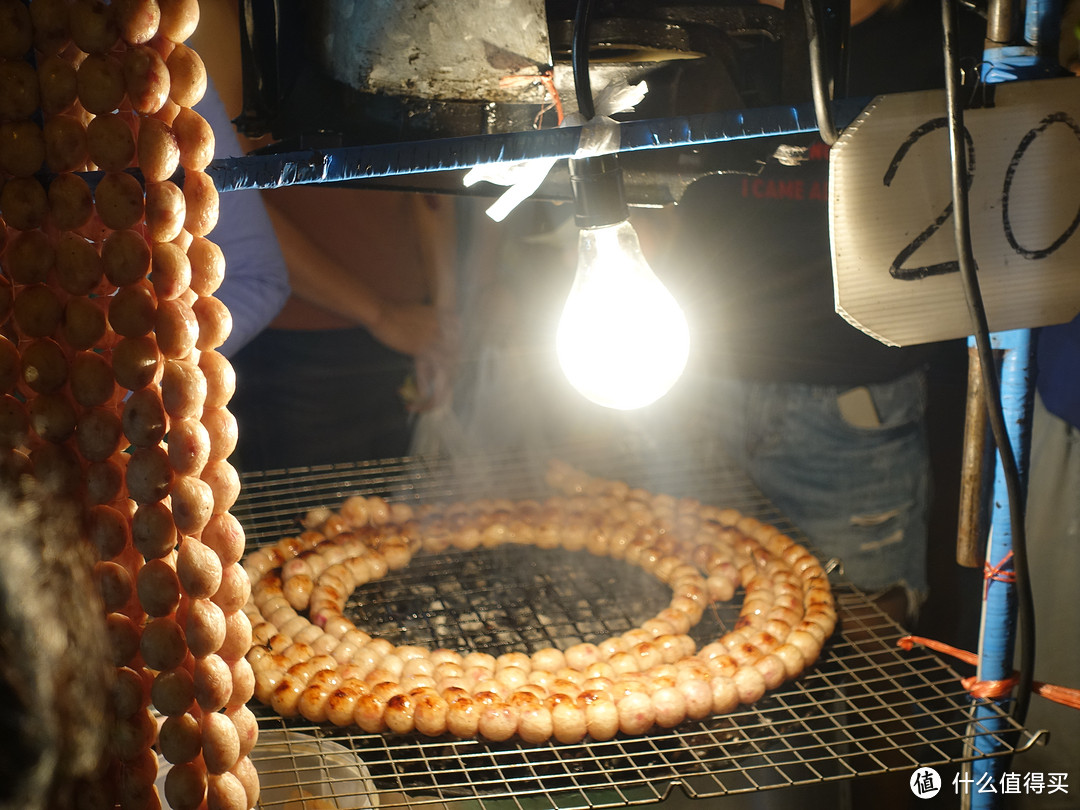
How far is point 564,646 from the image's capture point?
2600 millimetres

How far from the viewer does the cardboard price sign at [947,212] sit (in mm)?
1467

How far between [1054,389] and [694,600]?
2.44 meters

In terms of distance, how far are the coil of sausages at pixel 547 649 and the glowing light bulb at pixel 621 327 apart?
943 millimetres

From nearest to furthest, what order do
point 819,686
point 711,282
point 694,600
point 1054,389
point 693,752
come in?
point 693,752 → point 819,686 → point 694,600 → point 1054,389 → point 711,282

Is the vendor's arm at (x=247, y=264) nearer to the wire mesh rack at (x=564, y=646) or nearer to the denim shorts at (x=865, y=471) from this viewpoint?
the wire mesh rack at (x=564, y=646)

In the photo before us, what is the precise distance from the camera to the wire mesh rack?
194 centimetres

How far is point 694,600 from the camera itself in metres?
2.74

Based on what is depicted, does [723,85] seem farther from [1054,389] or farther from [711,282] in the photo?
[1054,389]

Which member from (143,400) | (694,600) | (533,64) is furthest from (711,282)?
(143,400)

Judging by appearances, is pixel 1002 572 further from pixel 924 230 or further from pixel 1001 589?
pixel 924 230

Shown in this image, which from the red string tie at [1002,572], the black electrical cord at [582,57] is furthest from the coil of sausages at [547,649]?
the black electrical cord at [582,57]

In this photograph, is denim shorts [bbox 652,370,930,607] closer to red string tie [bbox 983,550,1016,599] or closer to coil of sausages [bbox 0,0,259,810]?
red string tie [bbox 983,550,1016,599]

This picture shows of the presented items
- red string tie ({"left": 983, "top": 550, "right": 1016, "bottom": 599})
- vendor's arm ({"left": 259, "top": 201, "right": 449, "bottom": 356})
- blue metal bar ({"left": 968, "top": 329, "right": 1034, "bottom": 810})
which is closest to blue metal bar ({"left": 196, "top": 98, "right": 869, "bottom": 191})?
blue metal bar ({"left": 968, "top": 329, "right": 1034, "bottom": 810})

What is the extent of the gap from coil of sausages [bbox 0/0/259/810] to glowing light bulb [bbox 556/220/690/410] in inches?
32.0
